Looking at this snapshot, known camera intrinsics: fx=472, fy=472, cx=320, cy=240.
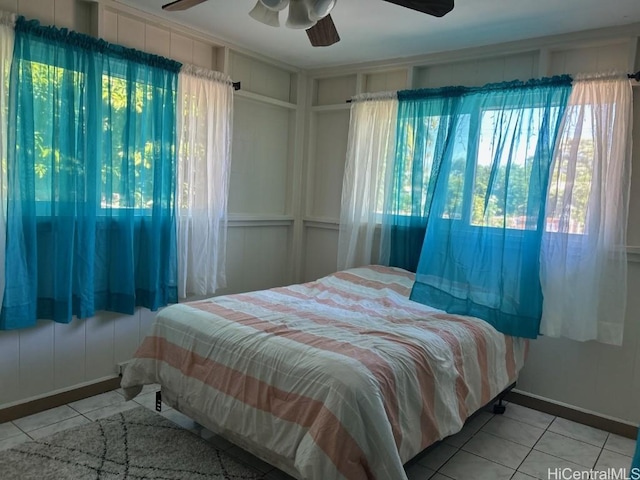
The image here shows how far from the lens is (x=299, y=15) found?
2.09 meters

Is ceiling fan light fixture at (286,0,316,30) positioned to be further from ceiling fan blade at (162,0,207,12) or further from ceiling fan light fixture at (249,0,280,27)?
ceiling fan blade at (162,0,207,12)

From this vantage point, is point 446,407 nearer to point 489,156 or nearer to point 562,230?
point 562,230

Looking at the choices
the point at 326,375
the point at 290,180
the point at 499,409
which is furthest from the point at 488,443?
the point at 290,180

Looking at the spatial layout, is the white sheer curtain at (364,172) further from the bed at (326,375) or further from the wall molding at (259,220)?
the bed at (326,375)

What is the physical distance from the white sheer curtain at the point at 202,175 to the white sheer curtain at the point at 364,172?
1.02 metres

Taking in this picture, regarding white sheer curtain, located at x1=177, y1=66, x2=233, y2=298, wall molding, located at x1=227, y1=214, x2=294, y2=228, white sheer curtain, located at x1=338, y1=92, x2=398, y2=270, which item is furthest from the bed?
wall molding, located at x1=227, y1=214, x2=294, y2=228

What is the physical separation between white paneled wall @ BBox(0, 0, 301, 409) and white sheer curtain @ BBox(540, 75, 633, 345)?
2308 mm

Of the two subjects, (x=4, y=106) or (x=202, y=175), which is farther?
(x=202, y=175)

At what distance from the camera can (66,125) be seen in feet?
8.86

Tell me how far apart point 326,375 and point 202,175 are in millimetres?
2097

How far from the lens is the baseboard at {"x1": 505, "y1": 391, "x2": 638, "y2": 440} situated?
2902 mm

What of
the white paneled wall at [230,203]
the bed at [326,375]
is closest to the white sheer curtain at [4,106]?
the white paneled wall at [230,203]

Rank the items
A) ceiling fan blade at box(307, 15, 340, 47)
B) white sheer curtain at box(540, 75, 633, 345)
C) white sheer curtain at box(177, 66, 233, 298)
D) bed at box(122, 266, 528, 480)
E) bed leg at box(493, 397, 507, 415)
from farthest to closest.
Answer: white sheer curtain at box(177, 66, 233, 298), bed leg at box(493, 397, 507, 415), white sheer curtain at box(540, 75, 633, 345), ceiling fan blade at box(307, 15, 340, 47), bed at box(122, 266, 528, 480)

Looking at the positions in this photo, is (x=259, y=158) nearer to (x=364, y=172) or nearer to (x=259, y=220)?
(x=259, y=220)
